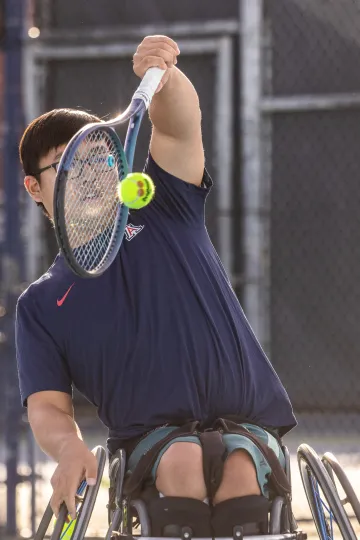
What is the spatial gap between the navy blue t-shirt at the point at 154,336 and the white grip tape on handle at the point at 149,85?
0.31 metres

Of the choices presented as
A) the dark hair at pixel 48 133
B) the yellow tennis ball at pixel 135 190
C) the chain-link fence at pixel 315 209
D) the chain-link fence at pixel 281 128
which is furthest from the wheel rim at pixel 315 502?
the chain-link fence at pixel 315 209

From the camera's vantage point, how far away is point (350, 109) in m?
6.31

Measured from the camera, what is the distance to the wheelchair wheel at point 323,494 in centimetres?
242

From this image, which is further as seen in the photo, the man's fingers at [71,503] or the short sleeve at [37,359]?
the short sleeve at [37,359]

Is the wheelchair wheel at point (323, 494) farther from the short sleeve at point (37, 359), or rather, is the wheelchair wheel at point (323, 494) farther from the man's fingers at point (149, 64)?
the man's fingers at point (149, 64)

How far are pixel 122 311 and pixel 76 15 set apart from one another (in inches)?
159

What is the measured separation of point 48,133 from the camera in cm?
293

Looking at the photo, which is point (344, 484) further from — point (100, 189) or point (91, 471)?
point (100, 189)

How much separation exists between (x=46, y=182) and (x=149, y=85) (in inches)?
18.3

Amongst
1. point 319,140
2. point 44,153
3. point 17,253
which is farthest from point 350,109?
→ point 44,153

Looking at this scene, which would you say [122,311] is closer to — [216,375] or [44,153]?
[216,375]

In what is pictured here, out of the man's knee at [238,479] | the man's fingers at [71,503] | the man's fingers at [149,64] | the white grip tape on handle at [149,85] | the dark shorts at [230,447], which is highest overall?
the man's fingers at [149,64]

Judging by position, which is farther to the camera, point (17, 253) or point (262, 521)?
point (17, 253)

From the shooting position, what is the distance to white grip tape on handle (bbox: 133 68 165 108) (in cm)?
256
